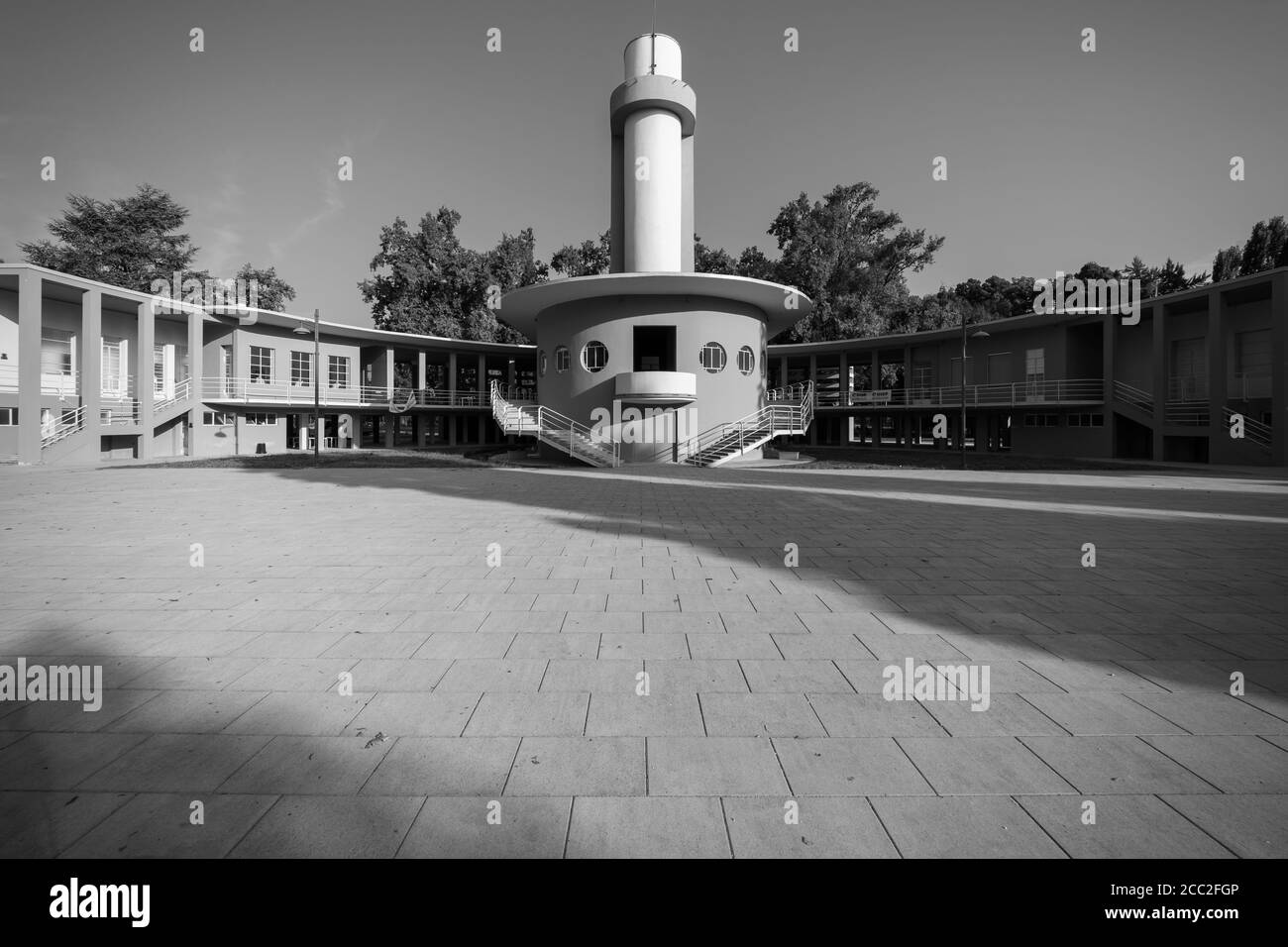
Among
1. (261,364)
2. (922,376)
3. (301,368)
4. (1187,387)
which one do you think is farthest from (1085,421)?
(261,364)

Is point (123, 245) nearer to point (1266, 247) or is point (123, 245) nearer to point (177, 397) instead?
point (177, 397)

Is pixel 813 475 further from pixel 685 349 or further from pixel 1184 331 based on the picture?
pixel 1184 331

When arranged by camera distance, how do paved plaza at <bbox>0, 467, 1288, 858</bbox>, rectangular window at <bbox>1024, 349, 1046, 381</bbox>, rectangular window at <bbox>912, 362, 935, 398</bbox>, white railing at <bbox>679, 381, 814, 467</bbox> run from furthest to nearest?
rectangular window at <bbox>912, 362, 935, 398</bbox> → rectangular window at <bbox>1024, 349, 1046, 381</bbox> → white railing at <bbox>679, 381, 814, 467</bbox> → paved plaza at <bbox>0, 467, 1288, 858</bbox>

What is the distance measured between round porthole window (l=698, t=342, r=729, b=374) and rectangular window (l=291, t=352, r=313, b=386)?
25.8m

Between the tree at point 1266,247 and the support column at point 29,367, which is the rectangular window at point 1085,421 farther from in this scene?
the support column at point 29,367

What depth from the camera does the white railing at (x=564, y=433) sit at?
28.5 meters

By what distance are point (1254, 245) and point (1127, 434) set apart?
3001 cm

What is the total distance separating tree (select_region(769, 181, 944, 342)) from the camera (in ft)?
184

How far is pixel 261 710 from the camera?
12.7ft

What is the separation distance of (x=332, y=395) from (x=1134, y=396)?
45015 mm

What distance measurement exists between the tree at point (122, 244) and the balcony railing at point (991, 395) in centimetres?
5218

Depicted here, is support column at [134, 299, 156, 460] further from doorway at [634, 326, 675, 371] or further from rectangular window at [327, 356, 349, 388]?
doorway at [634, 326, 675, 371]

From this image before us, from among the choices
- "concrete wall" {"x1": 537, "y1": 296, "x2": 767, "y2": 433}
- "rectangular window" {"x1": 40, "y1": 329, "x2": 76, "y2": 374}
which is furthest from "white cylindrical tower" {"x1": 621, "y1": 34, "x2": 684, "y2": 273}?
"rectangular window" {"x1": 40, "y1": 329, "x2": 76, "y2": 374}
